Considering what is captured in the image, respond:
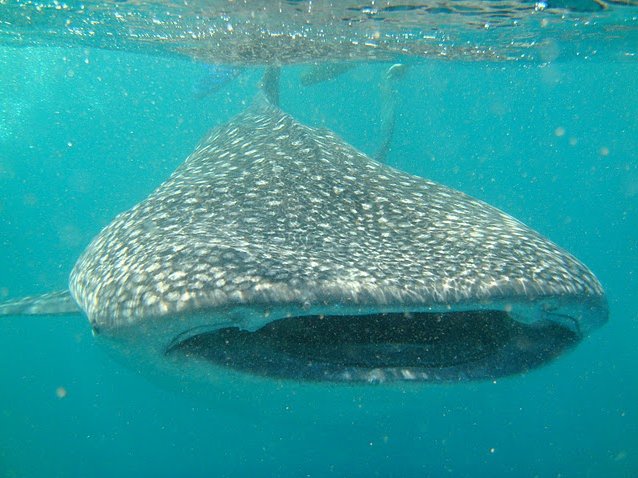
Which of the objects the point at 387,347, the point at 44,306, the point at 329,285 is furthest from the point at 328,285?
the point at 44,306

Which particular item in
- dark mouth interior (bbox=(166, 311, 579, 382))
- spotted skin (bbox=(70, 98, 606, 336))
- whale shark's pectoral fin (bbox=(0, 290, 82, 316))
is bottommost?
whale shark's pectoral fin (bbox=(0, 290, 82, 316))

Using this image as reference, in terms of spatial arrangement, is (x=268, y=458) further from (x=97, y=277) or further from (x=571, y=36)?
(x=571, y=36)

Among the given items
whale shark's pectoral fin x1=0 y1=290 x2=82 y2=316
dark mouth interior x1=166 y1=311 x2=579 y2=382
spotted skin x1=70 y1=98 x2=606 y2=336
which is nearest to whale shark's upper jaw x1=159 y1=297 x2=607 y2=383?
dark mouth interior x1=166 y1=311 x2=579 y2=382

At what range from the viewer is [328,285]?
89.7 inches

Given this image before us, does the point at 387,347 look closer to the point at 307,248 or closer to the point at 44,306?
the point at 307,248

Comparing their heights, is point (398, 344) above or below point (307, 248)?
below

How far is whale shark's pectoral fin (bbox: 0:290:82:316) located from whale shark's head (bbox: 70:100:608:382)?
1.23 meters

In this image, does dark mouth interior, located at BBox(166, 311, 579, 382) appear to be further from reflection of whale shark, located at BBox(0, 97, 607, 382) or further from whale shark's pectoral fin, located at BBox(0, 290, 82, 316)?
whale shark's pectoral fin, located at BBox(0, 290, 82, 316)

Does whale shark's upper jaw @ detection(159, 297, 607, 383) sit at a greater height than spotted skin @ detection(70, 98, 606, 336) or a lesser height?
lesser

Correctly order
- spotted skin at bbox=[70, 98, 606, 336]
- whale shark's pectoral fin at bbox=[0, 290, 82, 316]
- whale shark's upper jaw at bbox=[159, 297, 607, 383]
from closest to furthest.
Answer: spotted skin at bbox=[70, 98, 606, 336] < whale shark's upper jaw at bbox=[159, 297, 607, 383] < whale shark's pectoral fin at bbox=[0, 290, 82, 316]

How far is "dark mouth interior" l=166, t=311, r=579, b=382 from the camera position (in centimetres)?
271

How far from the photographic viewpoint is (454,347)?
2.94m

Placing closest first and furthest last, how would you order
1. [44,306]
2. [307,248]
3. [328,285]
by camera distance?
[328,285] < [307,248] < [44,306]

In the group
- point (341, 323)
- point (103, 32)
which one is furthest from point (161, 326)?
point (103, 32)
